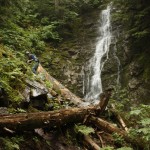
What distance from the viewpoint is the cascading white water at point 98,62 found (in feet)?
62.7

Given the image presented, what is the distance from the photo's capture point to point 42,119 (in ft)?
22.1

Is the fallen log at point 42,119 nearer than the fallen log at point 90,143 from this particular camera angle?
Yes

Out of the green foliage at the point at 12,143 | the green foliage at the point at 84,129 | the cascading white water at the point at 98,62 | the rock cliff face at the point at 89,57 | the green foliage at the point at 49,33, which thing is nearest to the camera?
the green foliage at the point at 12,143

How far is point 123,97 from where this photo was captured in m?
17.7

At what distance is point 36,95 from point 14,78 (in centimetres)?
77

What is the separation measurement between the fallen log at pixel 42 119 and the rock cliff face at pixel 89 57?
392 inches

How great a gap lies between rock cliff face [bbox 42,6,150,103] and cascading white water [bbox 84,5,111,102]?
1.10 feet

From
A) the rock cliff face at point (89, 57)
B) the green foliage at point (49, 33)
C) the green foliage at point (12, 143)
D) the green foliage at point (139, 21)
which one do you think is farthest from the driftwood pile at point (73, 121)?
the green foliage at point (49, 33)

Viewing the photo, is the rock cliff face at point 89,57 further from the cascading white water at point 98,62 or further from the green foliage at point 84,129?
the green foliage at point 84,129

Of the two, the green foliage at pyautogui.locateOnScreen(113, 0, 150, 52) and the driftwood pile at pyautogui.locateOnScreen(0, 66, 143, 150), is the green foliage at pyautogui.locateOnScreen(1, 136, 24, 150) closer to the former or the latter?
the driftwood pile at pyautogui.locateOnScreen(0, 66, 143, 150)

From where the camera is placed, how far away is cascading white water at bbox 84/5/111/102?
19125 millimetres

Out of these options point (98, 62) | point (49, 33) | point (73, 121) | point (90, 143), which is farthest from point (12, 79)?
point (49, 33)

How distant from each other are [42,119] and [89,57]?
49.3 feet

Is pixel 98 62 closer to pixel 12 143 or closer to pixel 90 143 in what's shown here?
pixel 90 143
